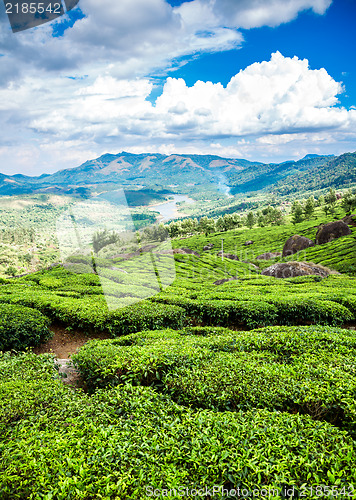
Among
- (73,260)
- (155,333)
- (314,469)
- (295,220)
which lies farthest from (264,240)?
(314,469)

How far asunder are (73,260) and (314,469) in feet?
91.5

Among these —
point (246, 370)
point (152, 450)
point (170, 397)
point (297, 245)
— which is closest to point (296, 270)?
point (297, 245)

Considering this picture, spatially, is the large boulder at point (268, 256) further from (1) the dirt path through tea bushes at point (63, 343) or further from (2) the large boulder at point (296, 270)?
(1) the dirt path through tea bushes at point (63, 343)

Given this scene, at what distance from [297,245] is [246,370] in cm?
6799

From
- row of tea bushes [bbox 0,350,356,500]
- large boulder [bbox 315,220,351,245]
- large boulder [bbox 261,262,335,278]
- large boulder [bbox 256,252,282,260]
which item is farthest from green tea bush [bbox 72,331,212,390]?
large boulder [bbox 256,252,282,260]

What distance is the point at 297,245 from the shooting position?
6919 cm

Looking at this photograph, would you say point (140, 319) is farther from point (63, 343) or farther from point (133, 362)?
point (133, 362)

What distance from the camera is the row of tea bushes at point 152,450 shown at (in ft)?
14.1

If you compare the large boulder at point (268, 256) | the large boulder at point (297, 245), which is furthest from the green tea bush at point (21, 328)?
the large boulder at point (268, 256)

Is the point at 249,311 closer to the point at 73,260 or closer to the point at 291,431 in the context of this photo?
the point at 291,431

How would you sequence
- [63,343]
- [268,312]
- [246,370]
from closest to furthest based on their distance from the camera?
[246,370], [63,343], [268,312]

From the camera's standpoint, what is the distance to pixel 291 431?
561 cm

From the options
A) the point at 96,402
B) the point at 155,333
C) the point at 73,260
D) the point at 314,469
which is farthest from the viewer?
the point at 73,260

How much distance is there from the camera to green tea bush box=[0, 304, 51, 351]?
1163 centimetres
